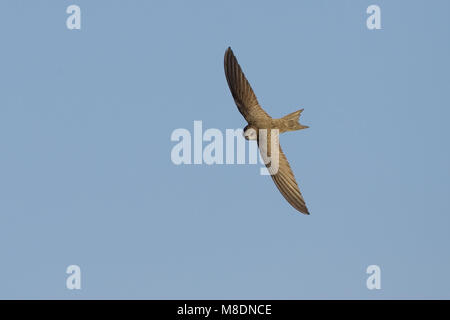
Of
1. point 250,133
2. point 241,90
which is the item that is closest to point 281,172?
point 250,133

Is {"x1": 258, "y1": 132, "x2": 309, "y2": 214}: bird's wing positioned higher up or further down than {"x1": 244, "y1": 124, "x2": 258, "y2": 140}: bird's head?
further down

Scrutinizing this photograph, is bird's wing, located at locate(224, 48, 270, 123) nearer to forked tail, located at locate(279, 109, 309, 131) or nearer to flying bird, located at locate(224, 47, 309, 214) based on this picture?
flying bird, located at locate(224, 47, 309, 214)

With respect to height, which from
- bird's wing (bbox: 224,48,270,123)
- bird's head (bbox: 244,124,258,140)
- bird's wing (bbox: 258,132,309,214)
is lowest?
bird's wing (bbox: 258,132,309,214)

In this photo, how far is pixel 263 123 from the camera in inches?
344

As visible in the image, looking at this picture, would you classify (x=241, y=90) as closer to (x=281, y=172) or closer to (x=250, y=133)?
(x=250, y=133)

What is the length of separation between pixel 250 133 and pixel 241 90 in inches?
26.0

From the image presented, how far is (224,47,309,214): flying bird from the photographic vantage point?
8547 millimetres

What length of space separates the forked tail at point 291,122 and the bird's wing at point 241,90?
0.33 m

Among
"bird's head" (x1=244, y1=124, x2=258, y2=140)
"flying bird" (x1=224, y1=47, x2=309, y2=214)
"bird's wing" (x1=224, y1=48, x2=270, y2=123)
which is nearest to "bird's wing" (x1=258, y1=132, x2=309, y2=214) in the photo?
"flying bird" (x1=224, y1=47, x2=309, y2=214)

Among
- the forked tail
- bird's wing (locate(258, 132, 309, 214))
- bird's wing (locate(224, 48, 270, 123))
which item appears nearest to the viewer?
bird's wing (locate(258, 132, 309, 214))

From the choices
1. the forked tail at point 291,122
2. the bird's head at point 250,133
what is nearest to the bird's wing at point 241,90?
the bird's head at point 250,133

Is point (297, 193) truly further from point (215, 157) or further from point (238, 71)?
point (238, 71)

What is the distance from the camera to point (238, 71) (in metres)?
9.05

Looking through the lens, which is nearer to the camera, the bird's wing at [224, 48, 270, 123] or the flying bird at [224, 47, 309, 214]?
the flying bird at [224, 47, 309, 214]
